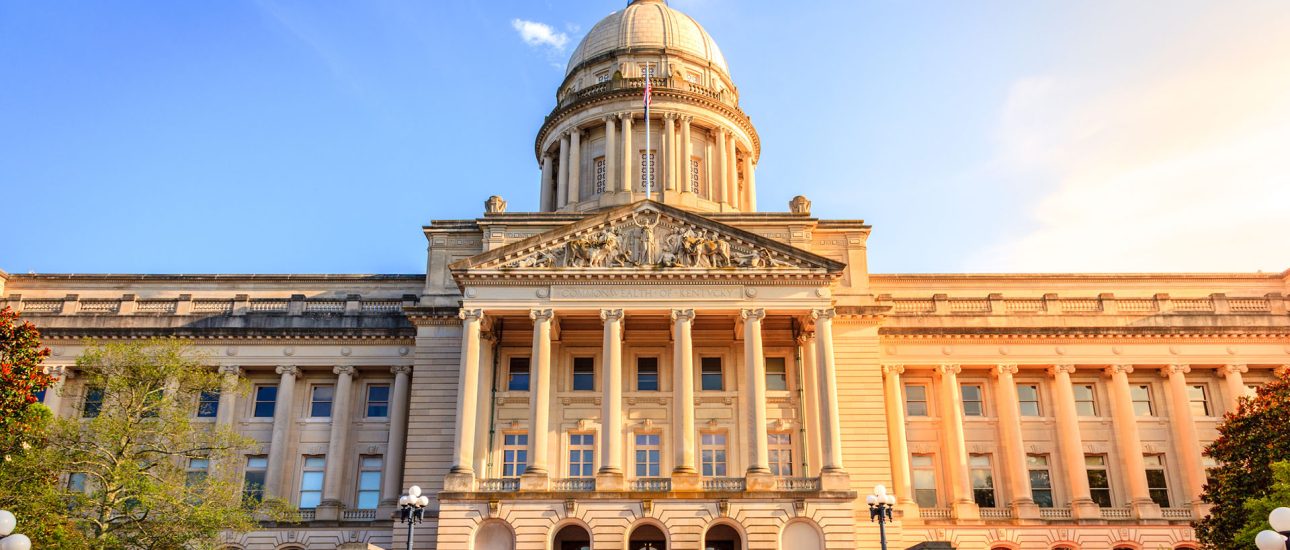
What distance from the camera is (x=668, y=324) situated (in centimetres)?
3803

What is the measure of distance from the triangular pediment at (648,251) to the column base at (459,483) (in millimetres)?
6996

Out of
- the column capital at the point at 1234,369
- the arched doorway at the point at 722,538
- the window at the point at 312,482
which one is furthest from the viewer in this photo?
the column capital at the point at 1234,369

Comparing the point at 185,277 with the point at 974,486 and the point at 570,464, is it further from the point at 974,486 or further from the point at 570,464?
the point at 974,486

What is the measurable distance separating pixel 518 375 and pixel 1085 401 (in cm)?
2288

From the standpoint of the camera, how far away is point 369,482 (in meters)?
39.4

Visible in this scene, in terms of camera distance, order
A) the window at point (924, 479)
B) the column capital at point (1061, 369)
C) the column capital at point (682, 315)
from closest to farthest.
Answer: the column capital at point (682, 315), the window at point (924, 479), the column capital at point (1061, 369)

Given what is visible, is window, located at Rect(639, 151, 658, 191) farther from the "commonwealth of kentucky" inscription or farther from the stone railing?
the stone railing

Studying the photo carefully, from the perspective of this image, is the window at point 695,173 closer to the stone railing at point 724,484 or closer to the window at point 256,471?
the stone railing at point 724,484

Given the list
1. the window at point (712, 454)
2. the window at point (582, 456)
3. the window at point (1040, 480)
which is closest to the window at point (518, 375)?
the window at point (582, 456)

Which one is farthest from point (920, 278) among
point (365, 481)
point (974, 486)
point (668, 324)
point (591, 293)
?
point (365, 481)

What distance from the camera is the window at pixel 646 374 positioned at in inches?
1505

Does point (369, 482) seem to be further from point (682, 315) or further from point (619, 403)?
point (682, 315)

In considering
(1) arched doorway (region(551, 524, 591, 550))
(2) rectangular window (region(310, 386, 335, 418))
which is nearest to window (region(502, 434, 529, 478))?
(1) arched doorway (region(551, 524, 591, 550))

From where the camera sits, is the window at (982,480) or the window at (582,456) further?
the window at (982,480)
